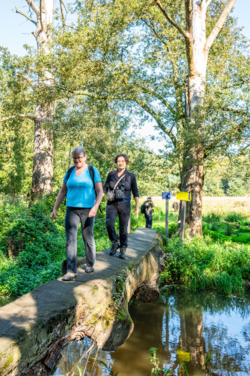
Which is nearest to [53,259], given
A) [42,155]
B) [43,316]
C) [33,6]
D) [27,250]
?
[27,250]

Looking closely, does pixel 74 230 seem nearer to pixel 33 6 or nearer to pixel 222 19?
pixel 222 19

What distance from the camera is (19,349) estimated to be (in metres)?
2.24

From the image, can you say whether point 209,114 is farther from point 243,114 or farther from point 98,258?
point 98,258

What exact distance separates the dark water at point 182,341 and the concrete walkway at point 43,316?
0.48 metres

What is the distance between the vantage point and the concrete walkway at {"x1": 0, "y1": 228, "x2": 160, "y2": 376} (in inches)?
87.8

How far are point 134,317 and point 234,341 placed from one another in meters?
1.83

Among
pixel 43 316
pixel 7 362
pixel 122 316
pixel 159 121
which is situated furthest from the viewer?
pixel 159 121

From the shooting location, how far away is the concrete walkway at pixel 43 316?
2.23 m

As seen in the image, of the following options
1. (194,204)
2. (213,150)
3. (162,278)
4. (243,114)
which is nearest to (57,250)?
(162,278)

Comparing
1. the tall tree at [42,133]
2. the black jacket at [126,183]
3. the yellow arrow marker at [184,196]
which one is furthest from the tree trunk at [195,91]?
the tall tree at [42,133]

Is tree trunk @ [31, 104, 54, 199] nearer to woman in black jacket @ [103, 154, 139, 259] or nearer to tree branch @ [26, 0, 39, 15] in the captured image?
tree branch @ [26, 0, 39, 15]

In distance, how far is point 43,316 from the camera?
2.67 meters

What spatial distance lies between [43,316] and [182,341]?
291 centimetres

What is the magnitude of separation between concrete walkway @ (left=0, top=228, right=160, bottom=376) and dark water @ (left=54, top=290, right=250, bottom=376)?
0.48 m
